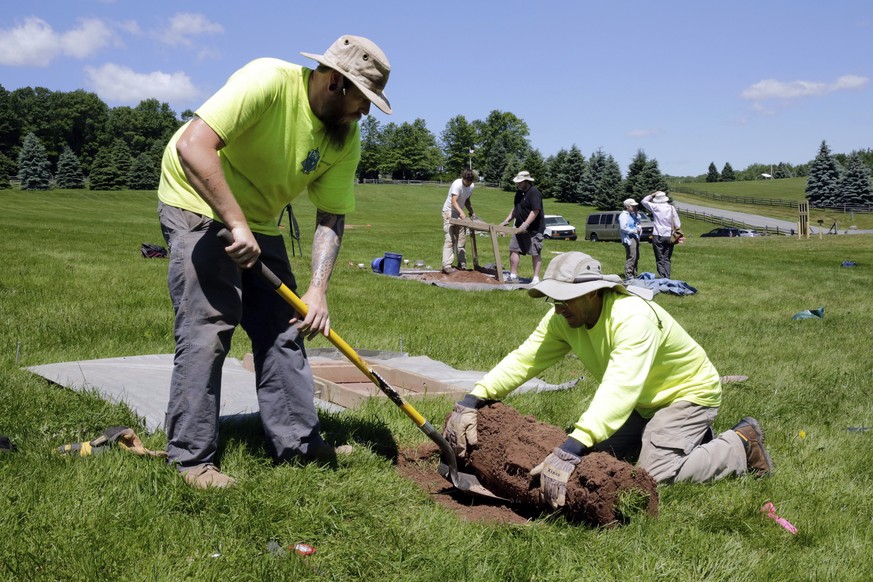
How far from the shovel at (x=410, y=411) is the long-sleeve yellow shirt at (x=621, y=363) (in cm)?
43

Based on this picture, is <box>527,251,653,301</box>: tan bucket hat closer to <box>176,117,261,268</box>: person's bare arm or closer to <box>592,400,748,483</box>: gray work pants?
<box>592,400,748,483</box>: gray work pants

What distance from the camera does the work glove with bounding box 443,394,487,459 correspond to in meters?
4.45

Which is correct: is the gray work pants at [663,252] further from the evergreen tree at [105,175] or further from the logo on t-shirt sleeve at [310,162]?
the evergreen tree at [105,175]

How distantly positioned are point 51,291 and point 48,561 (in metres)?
8.12

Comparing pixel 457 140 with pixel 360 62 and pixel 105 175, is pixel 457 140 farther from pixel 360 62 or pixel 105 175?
pixel 360 62

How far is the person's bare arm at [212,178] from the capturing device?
350 centimetres

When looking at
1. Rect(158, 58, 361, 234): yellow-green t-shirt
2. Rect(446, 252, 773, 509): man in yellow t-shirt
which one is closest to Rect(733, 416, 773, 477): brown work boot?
Rect(446, 252, 773, 509): man in yellow t-shirt

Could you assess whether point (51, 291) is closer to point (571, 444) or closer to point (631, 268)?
point (571, 444)

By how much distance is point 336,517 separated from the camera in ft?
11.7

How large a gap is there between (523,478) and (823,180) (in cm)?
7853

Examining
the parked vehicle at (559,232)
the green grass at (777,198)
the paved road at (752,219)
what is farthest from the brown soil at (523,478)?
the paved road at (752,219)

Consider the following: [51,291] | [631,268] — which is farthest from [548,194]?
[51,291]

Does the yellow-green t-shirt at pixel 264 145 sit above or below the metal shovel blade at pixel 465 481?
above

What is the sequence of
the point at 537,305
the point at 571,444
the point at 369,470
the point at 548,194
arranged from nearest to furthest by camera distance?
the point at 571,444 → the point at 369,470 → the point at 537,305 → the point at 548,194
